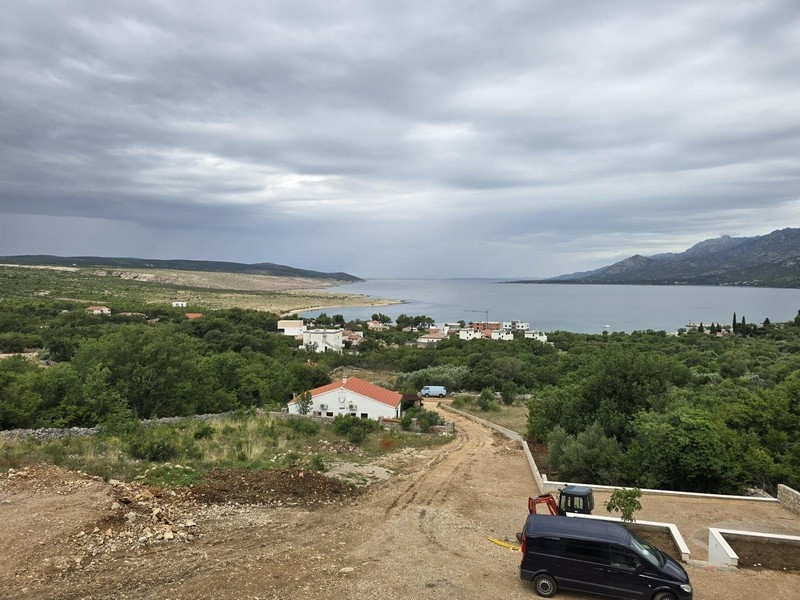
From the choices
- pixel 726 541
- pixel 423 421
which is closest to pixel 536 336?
pixel 423 421

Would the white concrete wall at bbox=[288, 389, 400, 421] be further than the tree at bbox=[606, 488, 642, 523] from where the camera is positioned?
Yes

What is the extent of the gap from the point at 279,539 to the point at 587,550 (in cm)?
507

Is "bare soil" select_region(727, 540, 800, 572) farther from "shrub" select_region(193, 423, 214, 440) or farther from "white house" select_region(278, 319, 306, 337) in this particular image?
"white house" select_region(278, 319, 306, 337)

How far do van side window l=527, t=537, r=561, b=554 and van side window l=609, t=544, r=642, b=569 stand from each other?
701 mm

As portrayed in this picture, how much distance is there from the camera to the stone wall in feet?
36.8

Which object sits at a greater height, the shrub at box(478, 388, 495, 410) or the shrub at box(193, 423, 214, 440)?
the shrub at box(193, 423, 214, 440)

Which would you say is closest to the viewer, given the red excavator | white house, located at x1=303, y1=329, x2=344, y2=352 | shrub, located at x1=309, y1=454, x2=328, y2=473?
the red excavator

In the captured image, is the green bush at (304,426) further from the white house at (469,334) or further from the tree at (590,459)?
the white house at (469,334)

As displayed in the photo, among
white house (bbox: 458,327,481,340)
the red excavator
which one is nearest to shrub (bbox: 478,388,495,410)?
the red excavator

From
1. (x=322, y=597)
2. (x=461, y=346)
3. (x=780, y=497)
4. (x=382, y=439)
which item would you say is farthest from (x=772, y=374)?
(x=322, y=597)

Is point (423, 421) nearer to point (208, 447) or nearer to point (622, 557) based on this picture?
point (208, 447)

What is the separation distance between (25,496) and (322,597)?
256 inches

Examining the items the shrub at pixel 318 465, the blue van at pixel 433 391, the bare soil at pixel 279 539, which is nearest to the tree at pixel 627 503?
the bare soil at pixel 279 539

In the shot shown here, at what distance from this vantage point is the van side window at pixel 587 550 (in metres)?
7.01
